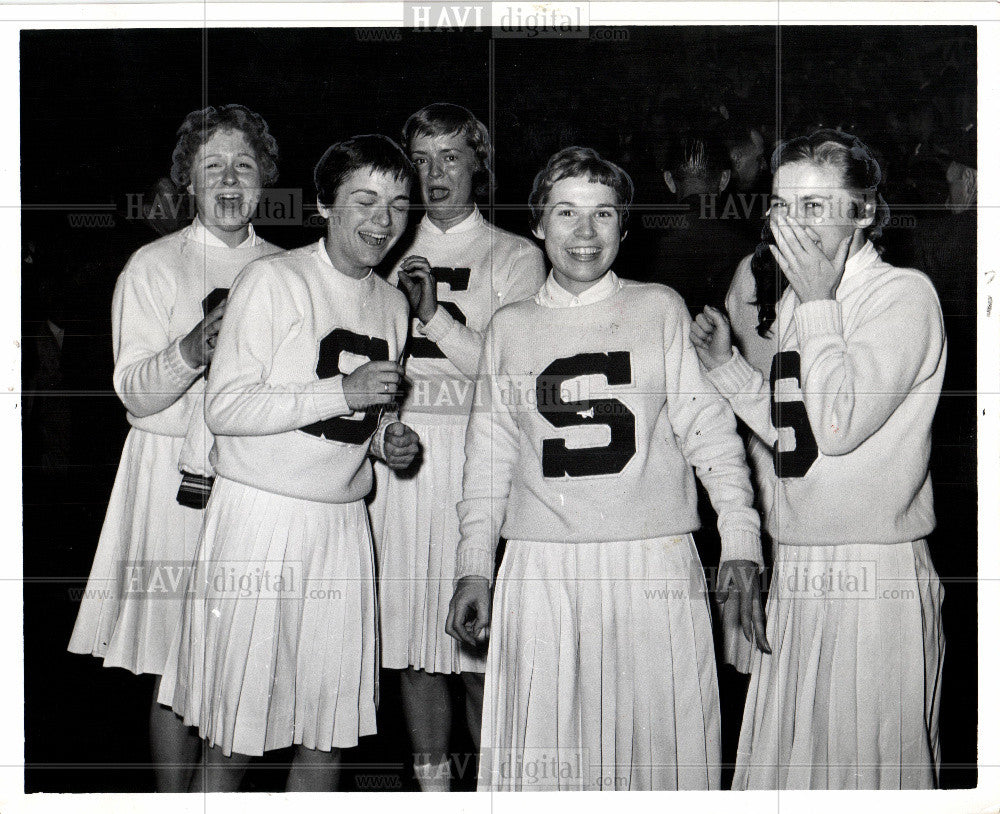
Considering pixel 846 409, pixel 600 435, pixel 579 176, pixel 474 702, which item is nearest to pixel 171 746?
pixel 474 702

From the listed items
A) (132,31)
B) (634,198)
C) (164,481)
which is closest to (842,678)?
(634,198)

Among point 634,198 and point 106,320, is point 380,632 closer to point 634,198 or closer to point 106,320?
point 106,320

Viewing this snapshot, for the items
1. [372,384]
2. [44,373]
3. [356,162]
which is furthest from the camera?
[44,373]

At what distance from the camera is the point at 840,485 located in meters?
2.03

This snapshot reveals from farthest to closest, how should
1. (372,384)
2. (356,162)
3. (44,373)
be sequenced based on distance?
(44,373), (356,162), (372,384)

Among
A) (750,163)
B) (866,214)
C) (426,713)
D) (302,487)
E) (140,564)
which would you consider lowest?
(426,713)

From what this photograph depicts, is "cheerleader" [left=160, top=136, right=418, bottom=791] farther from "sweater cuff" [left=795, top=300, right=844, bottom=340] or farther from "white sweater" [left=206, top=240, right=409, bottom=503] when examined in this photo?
"sweater cuff" [left=795, top=300, right=844, bottom=340]

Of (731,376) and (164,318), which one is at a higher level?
(164,318)

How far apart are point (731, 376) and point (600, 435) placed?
0.31m

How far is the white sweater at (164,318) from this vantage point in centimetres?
208

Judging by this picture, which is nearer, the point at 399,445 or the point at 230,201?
the point at 399,445

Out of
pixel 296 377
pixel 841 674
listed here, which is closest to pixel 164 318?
pixel 296 377


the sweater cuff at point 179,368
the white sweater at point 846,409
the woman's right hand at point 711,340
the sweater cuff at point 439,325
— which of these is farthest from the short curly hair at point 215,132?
the white sweater at point 846,409

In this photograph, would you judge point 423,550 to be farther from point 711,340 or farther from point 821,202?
point 821,202
